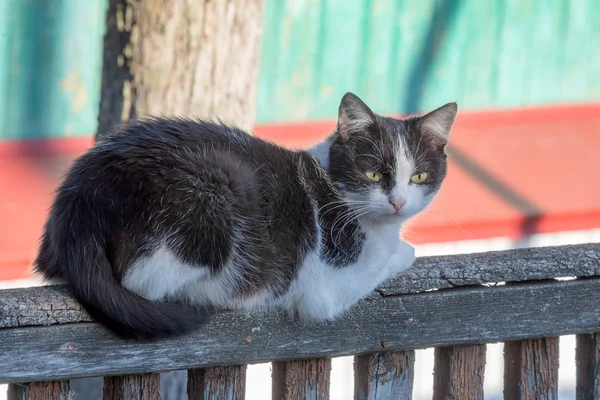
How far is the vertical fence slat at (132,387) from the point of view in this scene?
1.78 meters

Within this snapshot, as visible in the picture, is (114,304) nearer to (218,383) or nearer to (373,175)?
(218,383)

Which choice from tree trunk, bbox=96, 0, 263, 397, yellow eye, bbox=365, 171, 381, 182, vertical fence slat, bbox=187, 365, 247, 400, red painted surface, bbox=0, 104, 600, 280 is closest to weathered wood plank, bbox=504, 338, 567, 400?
yellow eye, bbox=365, 171, 381, 182

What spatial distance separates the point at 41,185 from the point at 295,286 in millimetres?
3652

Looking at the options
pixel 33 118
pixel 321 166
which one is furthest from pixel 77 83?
pixel 321 166

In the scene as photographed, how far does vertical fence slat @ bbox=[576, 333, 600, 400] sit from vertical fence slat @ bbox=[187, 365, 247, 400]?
90cm

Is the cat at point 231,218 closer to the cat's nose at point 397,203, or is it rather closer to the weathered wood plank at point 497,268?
the cat's nose at point 397,203

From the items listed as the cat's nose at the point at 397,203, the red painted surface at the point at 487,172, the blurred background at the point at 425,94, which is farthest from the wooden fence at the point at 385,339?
the red painted surface at the point at 487,172

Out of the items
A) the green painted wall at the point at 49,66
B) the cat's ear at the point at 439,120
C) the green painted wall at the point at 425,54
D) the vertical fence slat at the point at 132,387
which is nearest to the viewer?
the vertical fence slat at the point at 132,387

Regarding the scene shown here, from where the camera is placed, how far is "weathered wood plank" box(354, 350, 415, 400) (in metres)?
1.97

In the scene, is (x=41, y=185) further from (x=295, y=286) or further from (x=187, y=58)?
(x=295, y=286)

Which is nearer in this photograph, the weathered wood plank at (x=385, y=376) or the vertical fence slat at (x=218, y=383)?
the vertical fence slat at (x=218, y=383)

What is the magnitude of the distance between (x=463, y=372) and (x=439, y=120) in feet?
2.66

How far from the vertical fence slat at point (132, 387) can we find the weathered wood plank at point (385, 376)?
1.61ft

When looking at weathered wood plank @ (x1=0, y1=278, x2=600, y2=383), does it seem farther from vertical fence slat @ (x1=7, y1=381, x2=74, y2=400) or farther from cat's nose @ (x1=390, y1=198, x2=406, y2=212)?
cat's nose @ (x1=390, y1=198, x2=406, y2=212)
